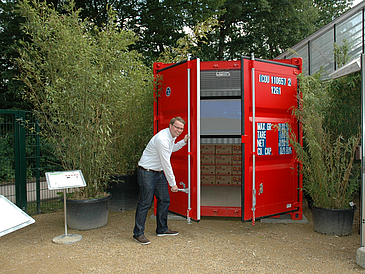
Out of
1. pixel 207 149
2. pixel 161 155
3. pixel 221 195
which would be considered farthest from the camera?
pixel 207 149

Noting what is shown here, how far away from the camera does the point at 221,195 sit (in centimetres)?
596

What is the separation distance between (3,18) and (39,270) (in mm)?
9917

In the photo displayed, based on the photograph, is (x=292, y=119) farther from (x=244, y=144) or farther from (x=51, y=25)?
(x=51, y=25)

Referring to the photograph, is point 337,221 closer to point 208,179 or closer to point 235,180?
point 235,180

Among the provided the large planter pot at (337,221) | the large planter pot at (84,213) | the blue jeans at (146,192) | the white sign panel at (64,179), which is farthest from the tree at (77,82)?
the large planter pot at (337,221)

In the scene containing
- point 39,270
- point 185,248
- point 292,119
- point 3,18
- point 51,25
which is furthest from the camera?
point 3,18

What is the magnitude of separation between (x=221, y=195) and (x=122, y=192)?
1884 millimetres

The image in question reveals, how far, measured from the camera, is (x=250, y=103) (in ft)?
13.6

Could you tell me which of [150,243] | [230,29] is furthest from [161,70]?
[230,29]

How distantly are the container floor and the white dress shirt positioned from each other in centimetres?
167

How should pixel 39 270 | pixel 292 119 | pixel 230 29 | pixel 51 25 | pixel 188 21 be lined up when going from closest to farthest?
1. pixel 39 270
2. pixel 51 25
3. pixel 292 119
4. pixel 188 21
5. pixel 230 29

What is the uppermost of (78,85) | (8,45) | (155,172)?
(8,45)

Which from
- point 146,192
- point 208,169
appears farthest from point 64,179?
point 208,169

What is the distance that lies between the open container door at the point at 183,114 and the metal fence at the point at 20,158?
2.06 metres
